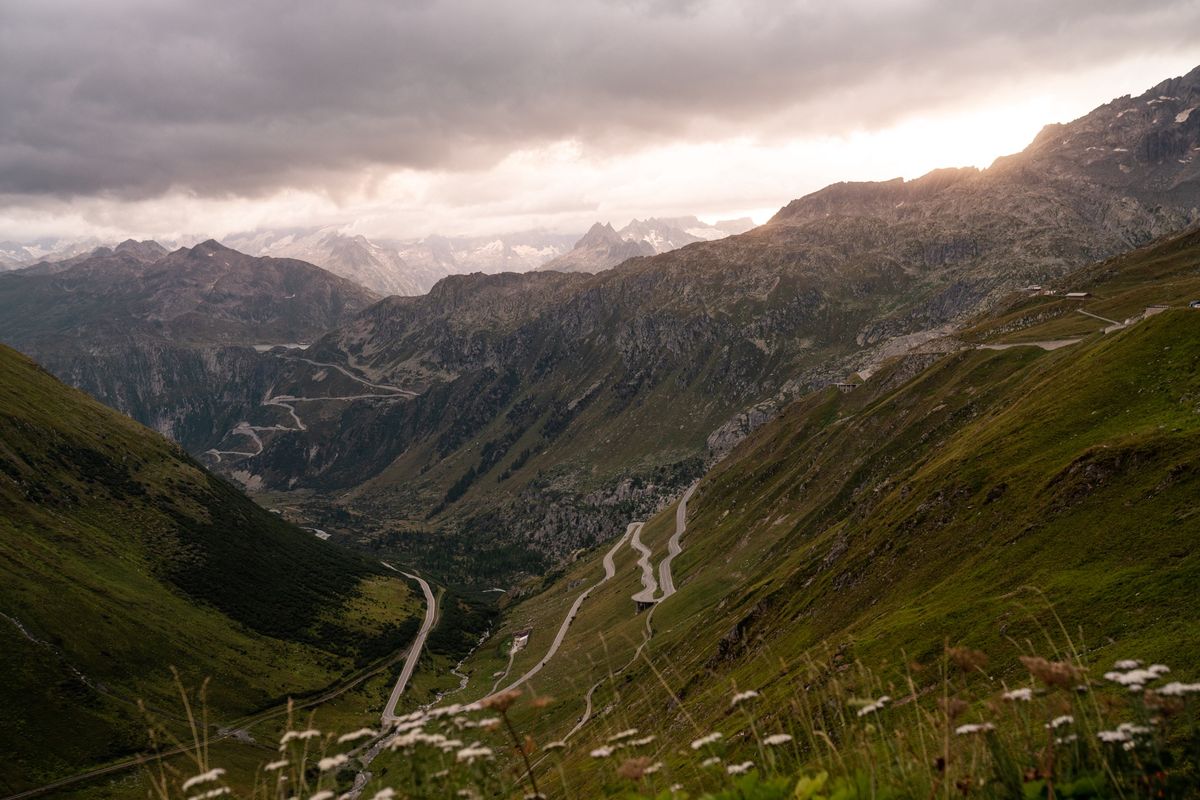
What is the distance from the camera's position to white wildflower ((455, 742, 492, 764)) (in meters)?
9.96

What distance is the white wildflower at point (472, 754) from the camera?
9.96 m

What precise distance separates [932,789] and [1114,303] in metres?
208

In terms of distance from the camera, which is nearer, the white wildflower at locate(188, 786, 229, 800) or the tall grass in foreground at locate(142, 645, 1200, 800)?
the tall grass in foreground at locate(142, 645, 1200, 800)

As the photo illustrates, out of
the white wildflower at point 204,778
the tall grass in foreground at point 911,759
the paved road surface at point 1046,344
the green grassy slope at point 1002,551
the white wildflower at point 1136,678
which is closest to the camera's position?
the white wildflower at point 1136,678

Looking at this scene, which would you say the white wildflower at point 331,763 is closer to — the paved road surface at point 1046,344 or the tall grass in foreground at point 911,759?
the tall grass in foreground at point 911,759

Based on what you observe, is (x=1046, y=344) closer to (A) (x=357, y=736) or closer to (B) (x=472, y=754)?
(B) (x=472, y=754)

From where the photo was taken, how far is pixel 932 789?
29.4 feet

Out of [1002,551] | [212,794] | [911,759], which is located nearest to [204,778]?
[212,794]

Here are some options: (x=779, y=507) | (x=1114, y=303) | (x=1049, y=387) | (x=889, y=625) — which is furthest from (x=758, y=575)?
(x=1114, y=303)

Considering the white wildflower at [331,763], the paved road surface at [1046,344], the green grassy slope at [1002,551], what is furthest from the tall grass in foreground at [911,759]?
the paved road surface at [1046,344]

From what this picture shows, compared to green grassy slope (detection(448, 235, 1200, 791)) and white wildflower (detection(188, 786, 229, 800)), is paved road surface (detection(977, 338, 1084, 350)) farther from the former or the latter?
white wildflower (detection(188, 786, 229, 800))

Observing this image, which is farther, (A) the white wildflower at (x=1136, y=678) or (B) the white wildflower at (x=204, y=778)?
(B) the white wildflower at (x=204, y=778)

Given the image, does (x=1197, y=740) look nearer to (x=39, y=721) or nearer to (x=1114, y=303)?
(x=39, y=721)

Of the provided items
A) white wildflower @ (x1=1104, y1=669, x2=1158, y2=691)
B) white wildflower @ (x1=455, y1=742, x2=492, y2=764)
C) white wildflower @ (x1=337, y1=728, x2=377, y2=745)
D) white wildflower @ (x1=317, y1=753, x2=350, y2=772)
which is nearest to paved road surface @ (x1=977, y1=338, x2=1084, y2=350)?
white wildflower @ (x1=1104, y1=669, x2=1158, y2=691)
